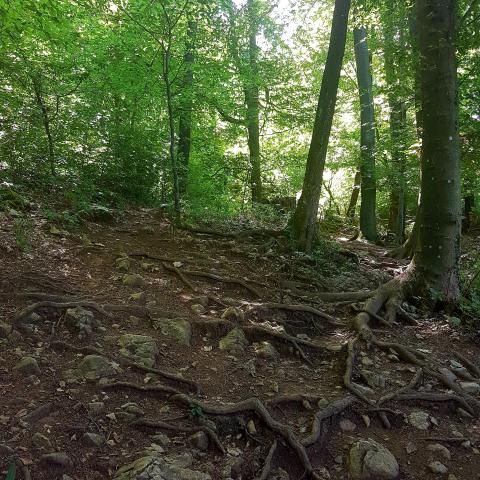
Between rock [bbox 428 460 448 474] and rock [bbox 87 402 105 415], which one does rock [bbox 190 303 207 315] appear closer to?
rock [bbox 87 402 105 415]

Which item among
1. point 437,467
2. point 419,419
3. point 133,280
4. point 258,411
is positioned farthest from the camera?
point 133,280

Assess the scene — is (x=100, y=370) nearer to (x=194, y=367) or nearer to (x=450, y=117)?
(x=194, y=367)

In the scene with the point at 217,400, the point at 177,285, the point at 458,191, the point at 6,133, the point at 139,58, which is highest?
the point at 139,58

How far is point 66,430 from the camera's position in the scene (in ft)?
10.6

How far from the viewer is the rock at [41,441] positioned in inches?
119

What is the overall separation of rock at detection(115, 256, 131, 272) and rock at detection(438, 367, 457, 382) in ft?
14.7

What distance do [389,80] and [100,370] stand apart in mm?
7678

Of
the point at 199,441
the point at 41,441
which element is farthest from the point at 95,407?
the point at 199,441

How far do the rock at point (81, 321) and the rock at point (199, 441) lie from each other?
1779mm

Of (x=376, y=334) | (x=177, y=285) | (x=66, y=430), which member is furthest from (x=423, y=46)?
(x=66, y=430)

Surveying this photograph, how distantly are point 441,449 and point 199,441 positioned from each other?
2.13 m

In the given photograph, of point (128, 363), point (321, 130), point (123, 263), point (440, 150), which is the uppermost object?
point (321, 130)

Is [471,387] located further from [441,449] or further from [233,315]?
[233,315]

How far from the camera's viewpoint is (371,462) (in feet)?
11.5
